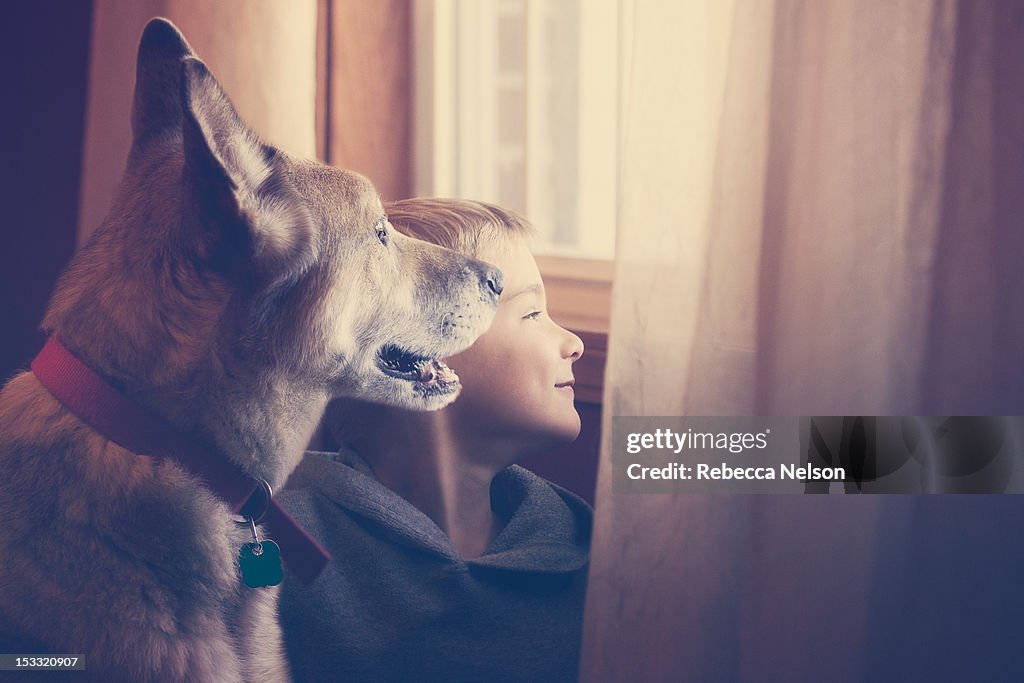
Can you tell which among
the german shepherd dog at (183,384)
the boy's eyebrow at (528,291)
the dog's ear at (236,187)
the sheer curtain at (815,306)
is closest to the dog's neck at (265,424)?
the german shepherd dog at (183,384)

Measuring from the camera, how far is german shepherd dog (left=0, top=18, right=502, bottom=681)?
854 millimetres

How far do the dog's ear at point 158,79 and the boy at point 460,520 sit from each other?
291mm

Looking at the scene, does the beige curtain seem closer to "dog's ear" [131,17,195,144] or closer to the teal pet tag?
"dog's ear" [131,17,195,144]

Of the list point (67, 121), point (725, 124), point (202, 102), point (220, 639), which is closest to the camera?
point (202, 102)

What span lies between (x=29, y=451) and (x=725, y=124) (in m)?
0.80

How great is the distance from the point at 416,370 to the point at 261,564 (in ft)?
0.84

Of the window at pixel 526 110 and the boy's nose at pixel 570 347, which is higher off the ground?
the window at pixel 526 110

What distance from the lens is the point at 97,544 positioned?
33.9 inches

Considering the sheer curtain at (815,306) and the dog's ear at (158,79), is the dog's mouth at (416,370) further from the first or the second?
the dog's ear at (158,79)

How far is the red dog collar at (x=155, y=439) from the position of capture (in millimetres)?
865

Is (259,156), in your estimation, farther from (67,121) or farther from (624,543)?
(67,121)

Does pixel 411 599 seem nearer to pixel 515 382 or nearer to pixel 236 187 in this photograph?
pixel 515 382

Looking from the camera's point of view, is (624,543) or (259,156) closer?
(259,156)

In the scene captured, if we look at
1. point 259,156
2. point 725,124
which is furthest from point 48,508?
point 725,124
